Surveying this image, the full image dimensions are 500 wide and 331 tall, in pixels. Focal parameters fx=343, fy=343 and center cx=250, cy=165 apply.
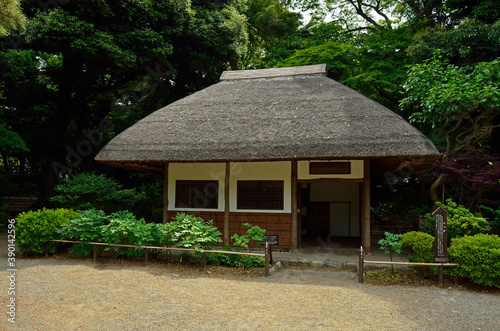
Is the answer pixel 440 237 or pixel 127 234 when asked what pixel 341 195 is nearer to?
pixel 440 237

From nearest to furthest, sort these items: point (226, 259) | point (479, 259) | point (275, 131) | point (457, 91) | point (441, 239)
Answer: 1. point (479, 259)
2. point (441, 239)
3. point (226, 259)
4. point (275, 131)
5. point (457, 91)

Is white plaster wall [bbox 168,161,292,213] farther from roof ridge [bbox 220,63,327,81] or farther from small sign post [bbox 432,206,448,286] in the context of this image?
roof ridge [bbox 220,63,327,81]

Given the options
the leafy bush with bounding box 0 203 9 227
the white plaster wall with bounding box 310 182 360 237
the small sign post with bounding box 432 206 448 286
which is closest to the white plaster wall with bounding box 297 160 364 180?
the small sign post with bounding box 432 206 448 286

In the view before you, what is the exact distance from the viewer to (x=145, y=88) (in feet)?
65.4

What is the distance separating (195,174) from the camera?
10047mm

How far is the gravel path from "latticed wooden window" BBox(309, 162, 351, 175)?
2.84 m

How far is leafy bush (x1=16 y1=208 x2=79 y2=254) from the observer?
26.7 ft

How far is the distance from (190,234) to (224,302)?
2571 mm

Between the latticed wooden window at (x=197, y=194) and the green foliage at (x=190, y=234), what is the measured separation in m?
1.91

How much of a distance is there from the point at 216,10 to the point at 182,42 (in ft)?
7.93

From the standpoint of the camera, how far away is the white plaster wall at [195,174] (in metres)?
9.85

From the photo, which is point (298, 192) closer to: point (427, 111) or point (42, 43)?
point (427, 111)

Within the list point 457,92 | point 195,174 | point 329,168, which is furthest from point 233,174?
point 457,92

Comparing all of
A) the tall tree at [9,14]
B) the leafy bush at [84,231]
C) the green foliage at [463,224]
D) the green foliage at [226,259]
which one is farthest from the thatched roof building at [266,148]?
the tall tree at [9,14]
